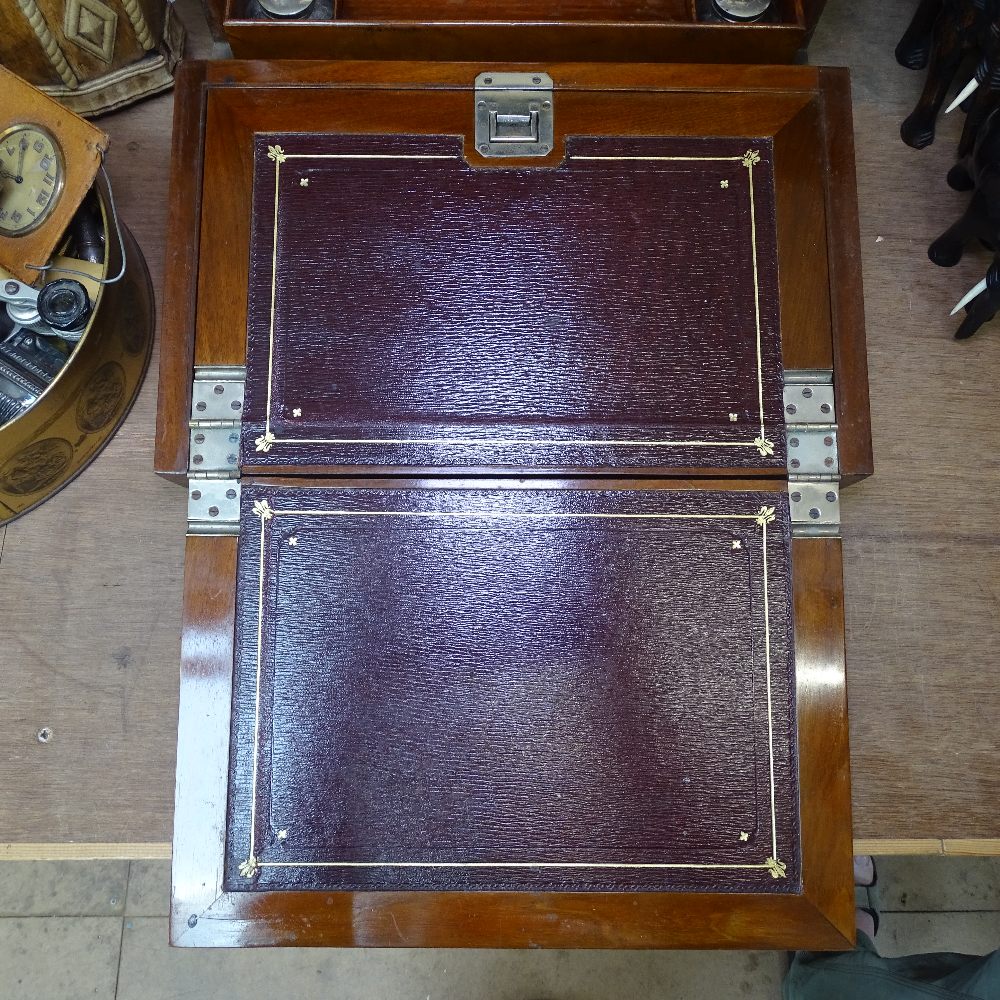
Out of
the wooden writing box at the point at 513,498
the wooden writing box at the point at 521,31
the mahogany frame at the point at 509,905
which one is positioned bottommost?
the mahogany frame at the point at 509,905

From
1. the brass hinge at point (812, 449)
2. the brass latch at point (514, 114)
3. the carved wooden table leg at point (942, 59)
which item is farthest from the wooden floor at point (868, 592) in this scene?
the brass latch at point (514, 114)

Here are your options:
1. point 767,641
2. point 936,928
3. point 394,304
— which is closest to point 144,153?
point 394,304

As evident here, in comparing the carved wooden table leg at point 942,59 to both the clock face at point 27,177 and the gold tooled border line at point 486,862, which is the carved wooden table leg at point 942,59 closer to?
the gold tooled border line at point 486,862

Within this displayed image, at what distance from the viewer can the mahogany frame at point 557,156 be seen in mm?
1068

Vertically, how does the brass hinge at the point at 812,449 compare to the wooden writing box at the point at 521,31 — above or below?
below

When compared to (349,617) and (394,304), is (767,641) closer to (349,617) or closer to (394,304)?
(349,617)

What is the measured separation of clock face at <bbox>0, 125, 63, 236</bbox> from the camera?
1008mm

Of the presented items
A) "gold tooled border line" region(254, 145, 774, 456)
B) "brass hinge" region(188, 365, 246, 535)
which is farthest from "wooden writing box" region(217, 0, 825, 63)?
"brass hinge" region(188, 365, 246, 535)

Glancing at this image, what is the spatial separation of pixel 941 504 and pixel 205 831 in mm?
1027

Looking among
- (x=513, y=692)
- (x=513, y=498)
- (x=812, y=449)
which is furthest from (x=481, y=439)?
(x=812, y=449)

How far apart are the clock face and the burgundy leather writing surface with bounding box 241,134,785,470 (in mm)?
231

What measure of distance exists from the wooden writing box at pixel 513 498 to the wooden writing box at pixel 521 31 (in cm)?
4

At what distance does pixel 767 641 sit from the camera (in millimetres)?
1023

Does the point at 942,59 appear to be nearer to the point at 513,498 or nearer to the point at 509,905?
the point at 513,498
